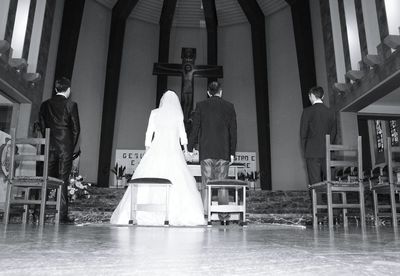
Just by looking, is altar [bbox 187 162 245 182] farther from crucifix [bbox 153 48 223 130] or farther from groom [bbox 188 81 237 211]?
groom [bbox 188 81 237 211]

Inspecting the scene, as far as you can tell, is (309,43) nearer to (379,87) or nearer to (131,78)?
(379,87)

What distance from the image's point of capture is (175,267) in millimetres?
928

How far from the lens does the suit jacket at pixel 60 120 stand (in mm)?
4410

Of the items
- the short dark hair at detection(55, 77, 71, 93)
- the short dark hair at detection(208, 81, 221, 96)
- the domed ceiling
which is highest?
the domed ceiling

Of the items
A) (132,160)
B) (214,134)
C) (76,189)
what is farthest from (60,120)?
(132,160)

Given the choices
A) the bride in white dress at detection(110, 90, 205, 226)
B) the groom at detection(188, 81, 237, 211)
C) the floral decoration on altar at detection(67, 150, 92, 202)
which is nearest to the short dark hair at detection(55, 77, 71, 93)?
the bride in white dress at detection(110, 90, 205, 226)

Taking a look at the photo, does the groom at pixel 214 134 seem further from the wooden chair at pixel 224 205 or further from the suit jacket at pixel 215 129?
the wooden chair at pixel 224 205

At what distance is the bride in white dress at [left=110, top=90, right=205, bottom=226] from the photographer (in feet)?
13.6

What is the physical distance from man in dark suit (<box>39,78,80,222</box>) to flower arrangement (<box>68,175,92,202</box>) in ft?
4.70

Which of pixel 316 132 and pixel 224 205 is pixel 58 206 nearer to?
pixel 224 205

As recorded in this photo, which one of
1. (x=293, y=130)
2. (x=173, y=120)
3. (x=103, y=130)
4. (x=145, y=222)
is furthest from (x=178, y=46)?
(x=145, y=222)

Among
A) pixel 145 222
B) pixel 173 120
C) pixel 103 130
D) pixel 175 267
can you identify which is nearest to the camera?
pixel 175 267

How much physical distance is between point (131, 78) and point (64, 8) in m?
2.50

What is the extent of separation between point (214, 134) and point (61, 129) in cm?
171
